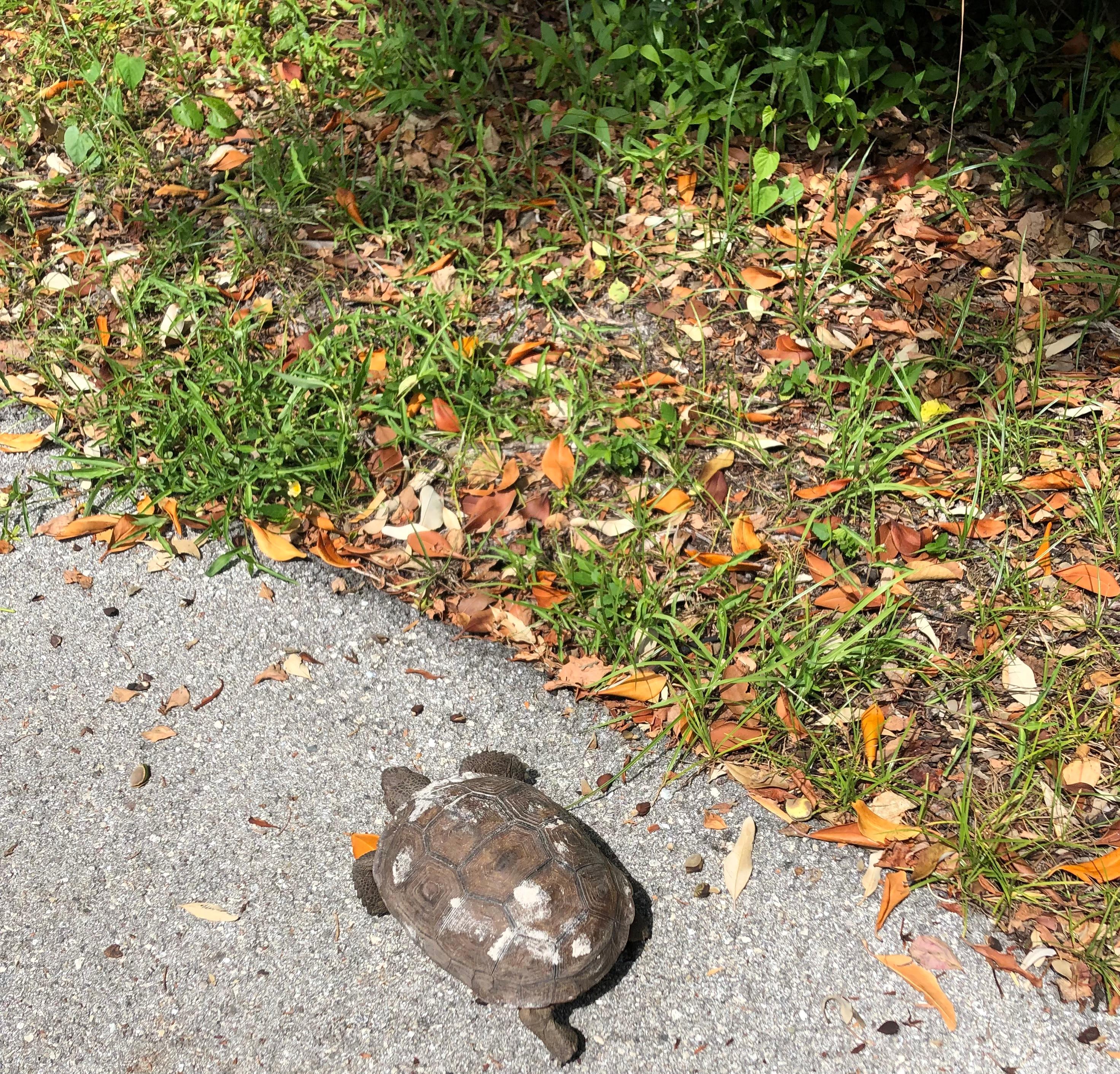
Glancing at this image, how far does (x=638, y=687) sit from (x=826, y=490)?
1.00m

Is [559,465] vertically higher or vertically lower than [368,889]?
higher

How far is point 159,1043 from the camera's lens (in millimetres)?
2473

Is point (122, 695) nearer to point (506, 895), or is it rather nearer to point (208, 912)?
point (208, 912)

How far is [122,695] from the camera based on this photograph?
10.4 feet

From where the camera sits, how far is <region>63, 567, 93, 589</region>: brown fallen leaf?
Result: 346 cm

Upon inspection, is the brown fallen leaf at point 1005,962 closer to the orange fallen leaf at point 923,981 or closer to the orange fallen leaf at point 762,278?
the orange fallen leaf at point 923,981

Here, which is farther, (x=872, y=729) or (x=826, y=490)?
(x=826, y=490)

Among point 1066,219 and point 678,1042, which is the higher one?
point 1066,219

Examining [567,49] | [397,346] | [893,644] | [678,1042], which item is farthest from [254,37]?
[678,1042]

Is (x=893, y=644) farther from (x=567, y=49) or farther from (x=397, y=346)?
(x=567, y=49)

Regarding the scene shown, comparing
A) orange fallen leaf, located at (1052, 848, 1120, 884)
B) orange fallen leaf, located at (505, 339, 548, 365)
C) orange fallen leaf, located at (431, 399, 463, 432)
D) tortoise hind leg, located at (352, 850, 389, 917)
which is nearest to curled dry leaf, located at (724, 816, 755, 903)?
orange fallen leaf, located at (1052, 848, 1120, 884)

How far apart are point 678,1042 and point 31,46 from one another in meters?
5.76

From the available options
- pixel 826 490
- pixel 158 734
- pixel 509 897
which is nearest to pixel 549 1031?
pixel 509 897

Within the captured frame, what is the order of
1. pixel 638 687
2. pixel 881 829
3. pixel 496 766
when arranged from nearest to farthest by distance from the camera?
pixel 881 829, pixel 496 766, pixel 638 687
